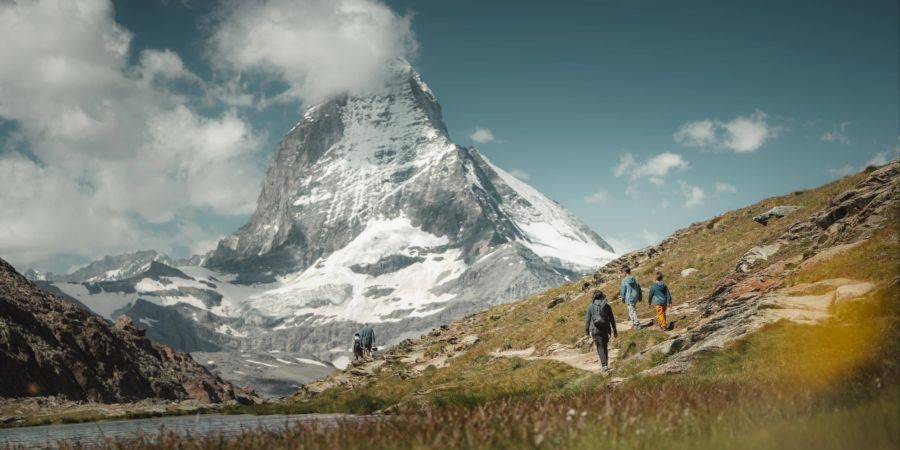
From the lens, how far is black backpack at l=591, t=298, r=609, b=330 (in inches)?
803

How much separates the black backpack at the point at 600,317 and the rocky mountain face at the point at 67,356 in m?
17.9

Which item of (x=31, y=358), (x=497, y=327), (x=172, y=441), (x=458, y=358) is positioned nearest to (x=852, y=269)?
(x=172, y=441)

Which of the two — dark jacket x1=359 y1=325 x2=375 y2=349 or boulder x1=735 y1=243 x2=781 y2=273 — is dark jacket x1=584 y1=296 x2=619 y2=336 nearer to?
boulder x1=735 y1=243 x2=781 y2=273

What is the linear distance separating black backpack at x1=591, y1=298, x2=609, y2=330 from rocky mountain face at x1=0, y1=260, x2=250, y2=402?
1791 centimetres

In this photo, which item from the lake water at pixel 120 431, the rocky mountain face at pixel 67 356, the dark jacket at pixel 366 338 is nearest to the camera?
the lake water at pixel 120 431

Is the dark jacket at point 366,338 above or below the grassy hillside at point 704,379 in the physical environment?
above

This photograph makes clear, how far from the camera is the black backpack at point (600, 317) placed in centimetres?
2041

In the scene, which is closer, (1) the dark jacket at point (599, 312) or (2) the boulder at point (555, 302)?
(1) the dark jacket at point (599, 312)

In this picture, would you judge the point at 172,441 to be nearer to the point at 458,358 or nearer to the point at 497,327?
the point at 458,358

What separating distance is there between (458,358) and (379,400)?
9.73 meters

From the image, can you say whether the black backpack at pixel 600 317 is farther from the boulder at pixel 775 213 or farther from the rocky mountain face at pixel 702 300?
the boulder at pixel 775 213

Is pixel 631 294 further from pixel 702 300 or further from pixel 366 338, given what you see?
pixel 366 338

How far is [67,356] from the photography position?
128ft

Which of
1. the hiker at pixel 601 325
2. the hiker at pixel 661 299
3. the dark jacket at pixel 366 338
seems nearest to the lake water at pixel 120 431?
the hiker at pixel 601 325
